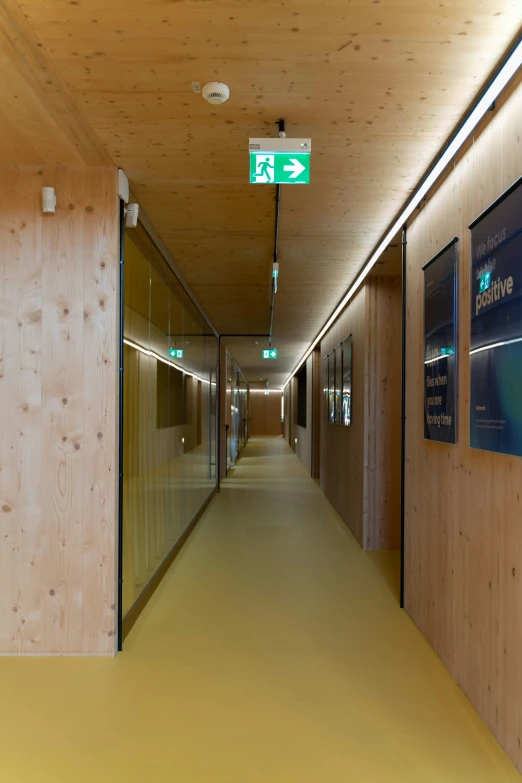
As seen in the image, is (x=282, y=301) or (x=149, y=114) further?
(x=282, y=301)

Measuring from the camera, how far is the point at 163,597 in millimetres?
4848

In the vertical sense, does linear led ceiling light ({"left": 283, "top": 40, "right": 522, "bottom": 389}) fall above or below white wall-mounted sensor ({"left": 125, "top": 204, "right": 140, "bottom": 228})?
above

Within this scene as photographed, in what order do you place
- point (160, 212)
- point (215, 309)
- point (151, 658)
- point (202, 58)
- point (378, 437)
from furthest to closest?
point (215, 309) < point (378, 437) < point (160, 212) < point (151, 658) < point (202, 58)

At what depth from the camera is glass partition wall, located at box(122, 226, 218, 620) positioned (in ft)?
13.8

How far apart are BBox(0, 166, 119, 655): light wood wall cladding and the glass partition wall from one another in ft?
0.96

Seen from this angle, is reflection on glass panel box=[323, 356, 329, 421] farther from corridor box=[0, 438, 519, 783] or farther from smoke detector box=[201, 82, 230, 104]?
smoke detector box=[201, 82, 230, 104]

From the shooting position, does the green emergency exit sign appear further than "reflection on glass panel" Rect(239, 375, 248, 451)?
No

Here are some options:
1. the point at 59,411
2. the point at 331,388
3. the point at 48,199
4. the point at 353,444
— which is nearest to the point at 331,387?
the point at 331,388

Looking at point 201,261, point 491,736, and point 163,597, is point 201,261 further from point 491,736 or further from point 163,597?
point 491,736

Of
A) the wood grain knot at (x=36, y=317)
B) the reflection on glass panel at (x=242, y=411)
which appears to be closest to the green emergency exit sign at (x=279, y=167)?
the wood grain knot at (x=36, y=317)

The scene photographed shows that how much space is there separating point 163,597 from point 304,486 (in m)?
7.07

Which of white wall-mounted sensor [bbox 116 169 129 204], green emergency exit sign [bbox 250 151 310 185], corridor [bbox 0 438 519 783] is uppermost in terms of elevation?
white wall-mounted sensor [bbox 116 169 129 204]

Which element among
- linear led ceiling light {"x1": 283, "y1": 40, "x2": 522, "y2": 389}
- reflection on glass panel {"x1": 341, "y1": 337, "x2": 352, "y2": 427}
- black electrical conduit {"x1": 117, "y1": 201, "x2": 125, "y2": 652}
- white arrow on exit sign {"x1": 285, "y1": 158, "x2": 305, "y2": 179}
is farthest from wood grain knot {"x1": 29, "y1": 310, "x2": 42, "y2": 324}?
reflection on glass panel {"x1": 341, "y1": 337, "x2": 352, "y2": 427}

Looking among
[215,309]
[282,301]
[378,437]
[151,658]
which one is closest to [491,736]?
[151,658]
